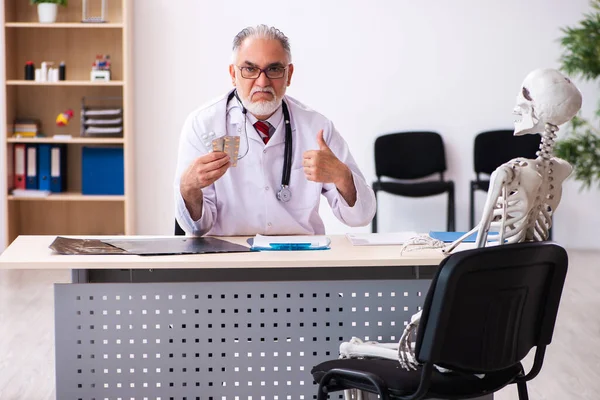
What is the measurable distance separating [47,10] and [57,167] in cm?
107

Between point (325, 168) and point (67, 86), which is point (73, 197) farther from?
point (325, 168)

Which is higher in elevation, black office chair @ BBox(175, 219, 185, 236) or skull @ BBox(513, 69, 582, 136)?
skull @ BBox(513, 69, 582, 136)

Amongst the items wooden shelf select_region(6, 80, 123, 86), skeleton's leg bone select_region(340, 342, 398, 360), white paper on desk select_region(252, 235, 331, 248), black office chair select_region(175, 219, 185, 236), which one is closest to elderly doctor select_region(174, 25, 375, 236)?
black office chair select_region(175, 219, 185, 236)

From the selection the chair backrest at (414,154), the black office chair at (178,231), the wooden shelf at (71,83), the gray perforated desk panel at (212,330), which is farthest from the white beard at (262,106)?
the chair backrest at (414,154)

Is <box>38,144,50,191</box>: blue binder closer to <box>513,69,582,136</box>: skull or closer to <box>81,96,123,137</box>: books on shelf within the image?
<box>81,96,123,137</box>: books on shelf

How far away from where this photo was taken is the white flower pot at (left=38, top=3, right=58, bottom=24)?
19.4 ft

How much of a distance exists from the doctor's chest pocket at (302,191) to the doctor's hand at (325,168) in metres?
0.23

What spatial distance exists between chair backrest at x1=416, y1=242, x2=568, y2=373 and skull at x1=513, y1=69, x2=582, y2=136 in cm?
42

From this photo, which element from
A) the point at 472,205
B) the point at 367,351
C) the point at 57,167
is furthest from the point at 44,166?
the point at 367,351

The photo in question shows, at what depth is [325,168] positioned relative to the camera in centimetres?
Answer: 287

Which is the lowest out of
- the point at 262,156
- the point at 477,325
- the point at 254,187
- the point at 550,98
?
the point at 477,325

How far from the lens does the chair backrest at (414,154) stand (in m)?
6.28

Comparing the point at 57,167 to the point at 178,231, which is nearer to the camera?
the point at 178,231

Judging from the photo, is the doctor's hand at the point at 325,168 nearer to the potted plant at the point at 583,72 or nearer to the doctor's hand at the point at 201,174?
the doctor's hand at the point at 201,174
